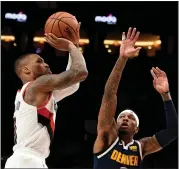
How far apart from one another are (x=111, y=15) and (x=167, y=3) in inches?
61.1

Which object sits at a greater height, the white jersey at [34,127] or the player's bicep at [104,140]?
the white jersey at [34,127]

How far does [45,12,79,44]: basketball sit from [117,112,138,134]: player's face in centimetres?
116

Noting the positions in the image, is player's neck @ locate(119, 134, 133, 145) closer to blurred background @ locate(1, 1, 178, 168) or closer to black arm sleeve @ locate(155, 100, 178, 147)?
black arm sleeve @ locate(155, 100, 178, 147)

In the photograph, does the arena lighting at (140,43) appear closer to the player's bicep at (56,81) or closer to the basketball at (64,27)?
the basketball at (64,27)

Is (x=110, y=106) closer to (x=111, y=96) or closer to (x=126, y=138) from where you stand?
(x=111, y=96)

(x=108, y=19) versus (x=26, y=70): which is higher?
(x=108, y=19)

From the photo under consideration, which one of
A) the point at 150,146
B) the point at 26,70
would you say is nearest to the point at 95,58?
the point at 150,146

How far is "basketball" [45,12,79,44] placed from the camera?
9.39ft

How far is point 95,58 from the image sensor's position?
10.9 meters

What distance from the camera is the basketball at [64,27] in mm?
2863

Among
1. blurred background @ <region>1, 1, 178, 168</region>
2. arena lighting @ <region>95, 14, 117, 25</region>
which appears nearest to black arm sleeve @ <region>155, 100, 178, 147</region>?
blurred background @ <region>1, 1, 178, 168</region>

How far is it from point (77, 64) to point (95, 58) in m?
8.40

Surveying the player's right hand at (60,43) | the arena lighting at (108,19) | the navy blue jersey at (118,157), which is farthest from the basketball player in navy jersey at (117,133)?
the arena lighting at (108,19)

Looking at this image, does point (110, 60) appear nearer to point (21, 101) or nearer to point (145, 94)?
point (145, 94)
